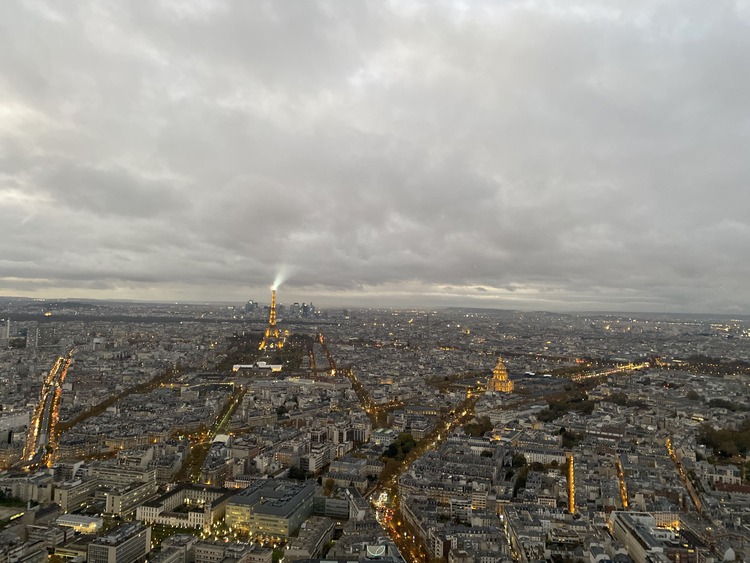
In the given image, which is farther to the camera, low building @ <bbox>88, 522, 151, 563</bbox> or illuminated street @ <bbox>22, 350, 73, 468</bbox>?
illuminated street @ <bbox>22, 350, 73, 468</bbox>

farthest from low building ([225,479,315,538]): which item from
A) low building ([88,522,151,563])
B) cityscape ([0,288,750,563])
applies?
low building ([88,522,151,563])

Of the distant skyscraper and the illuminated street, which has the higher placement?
the distant skyscraper

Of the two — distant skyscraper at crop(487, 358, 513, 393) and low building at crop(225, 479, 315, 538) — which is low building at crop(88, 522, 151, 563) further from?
distant skyscraper at crop(487, 358, 513, 393)

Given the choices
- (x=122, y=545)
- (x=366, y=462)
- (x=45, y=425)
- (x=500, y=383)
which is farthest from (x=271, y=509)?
(x=500, y=383)

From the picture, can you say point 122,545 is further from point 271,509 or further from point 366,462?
point 366,462

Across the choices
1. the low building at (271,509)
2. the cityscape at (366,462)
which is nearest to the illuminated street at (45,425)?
the cityscape at (366,462)

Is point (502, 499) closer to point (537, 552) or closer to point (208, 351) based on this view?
point (537, 552)

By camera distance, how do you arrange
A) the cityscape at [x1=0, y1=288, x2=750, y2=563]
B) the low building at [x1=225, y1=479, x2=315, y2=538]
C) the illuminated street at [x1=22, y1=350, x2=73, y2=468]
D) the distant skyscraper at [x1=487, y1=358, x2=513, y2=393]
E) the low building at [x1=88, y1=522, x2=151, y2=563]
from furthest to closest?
the distant skyscraper at [x1=487, y1=358, x2=513, y2=393] < the illuminated street at [x1=22, y1=350, x2=73, y2=468] < the low building at [x1=225, y1=479, x2=315, y2=538] < the cityscape at [x1=0, y1=288, x2=750, y2=563] < the low building at [x1=88, y1=522, x2=151, y2=563]

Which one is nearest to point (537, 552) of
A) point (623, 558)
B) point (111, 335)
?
point (623, 558)

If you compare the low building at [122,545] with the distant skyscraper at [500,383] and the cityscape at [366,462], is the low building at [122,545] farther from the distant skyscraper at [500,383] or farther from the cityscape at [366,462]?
the distant skyscraper at [500,383]
